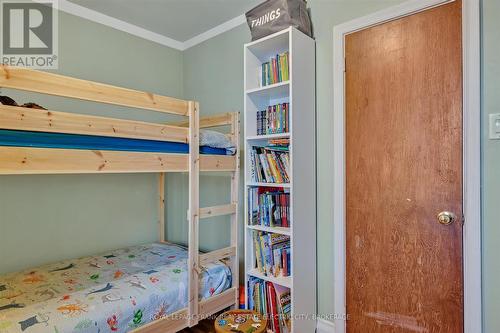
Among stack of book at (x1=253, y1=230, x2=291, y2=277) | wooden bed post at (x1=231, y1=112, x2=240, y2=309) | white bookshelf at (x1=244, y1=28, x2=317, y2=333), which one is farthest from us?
wooden bed post at (x1=231, y1=112, x2=240, y2=309)

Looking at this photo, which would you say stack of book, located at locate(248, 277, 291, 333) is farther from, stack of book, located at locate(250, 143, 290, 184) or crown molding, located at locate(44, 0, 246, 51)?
crown molding, located at locate(44, 0, 246, 51)

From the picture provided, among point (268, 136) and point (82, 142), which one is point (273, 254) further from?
point (82, 142)

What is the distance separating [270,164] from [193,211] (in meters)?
0.61

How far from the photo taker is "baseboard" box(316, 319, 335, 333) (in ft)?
6.14

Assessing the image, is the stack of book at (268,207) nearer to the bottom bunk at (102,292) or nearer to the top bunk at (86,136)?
the top bunk at (86,136)

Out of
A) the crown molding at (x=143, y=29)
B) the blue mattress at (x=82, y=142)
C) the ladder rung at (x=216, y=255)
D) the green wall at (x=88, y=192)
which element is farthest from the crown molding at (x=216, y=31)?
the ladder rung at (x=216, y=255)

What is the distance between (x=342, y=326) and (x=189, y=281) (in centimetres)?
103

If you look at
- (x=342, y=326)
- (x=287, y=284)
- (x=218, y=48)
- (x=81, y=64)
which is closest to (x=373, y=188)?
(x=287, y=284)

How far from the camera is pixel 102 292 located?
1688mm

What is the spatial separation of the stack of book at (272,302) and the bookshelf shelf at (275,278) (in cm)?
6

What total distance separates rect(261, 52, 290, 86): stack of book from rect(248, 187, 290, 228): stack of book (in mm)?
779

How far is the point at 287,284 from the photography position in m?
1.76

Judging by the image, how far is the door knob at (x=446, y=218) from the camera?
1.45 m
